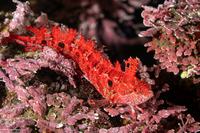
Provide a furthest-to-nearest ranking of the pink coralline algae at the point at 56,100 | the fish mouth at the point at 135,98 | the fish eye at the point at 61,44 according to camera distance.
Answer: the fish eye at the point at 61,44
the fish mouth at the point at 135,98
the pink coralline algae at the point at 56,100

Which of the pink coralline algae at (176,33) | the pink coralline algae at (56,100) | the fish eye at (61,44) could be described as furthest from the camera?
the fish eye at (61,44)

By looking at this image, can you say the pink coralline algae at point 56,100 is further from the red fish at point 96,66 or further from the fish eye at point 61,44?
the fish eye at point 61,44

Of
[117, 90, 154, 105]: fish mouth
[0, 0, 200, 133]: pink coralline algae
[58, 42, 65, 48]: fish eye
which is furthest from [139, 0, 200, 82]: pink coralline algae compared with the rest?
[58, 42, 65, 48]: fish eye

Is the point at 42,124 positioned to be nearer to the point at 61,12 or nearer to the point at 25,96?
the point at 25,96

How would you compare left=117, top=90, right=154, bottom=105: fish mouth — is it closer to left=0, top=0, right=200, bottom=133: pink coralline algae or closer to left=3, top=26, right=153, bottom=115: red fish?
left=3, top=26, right=153, bottom=115: red fish

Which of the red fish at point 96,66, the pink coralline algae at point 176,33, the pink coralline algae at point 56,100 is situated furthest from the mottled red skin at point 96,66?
the pink coralline algae at point 176,33

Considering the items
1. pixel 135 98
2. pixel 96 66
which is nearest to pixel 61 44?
pixel 96 66
